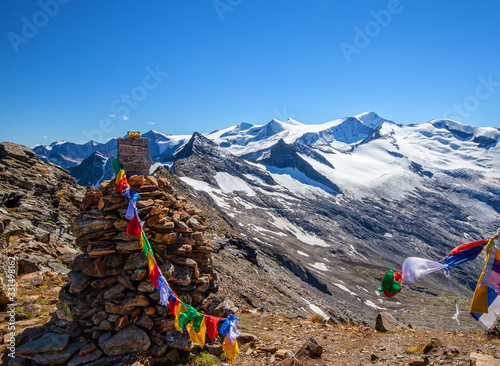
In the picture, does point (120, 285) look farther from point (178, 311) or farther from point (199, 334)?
point (199, 334)

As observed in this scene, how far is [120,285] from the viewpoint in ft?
30.2

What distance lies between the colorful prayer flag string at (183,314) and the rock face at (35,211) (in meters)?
6.61

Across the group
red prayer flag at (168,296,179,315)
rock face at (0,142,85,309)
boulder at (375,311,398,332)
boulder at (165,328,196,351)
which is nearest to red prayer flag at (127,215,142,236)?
red prayer flag at (168,296,179,315)

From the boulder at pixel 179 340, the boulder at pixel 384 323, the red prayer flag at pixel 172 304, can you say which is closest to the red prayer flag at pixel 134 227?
the red prayer flag at pixel 172 304

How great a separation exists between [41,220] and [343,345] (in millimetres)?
21593

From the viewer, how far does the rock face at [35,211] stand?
51.7 feet

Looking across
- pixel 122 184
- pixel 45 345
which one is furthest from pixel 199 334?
pixel 122 184

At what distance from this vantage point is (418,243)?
557 feet

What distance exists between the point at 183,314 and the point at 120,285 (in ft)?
7.72

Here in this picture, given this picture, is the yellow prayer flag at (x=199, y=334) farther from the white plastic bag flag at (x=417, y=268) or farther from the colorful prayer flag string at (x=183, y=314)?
the white plastic bag flag at (x=417, y=268)

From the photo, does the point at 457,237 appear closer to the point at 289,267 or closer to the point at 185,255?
the point at 289,267

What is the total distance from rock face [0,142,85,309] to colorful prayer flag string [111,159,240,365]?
260 inches

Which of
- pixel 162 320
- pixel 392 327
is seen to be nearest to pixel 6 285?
pixel 162 320

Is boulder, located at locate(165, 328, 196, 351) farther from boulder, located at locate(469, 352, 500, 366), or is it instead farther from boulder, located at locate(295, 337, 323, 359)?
boulder, located at locate(469, 352, 500, 366)
